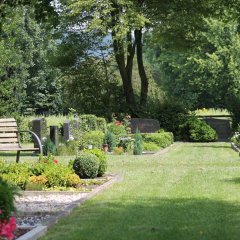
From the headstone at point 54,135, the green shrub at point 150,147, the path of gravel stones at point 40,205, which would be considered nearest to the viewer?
the path of gravel stones at point 40,205

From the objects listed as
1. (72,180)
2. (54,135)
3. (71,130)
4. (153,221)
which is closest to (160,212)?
(153,221)

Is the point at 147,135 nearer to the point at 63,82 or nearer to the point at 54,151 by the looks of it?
the point at 54,151

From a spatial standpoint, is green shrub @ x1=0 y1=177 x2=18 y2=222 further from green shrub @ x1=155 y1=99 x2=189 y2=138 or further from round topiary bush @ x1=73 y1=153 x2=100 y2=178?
green shrub @ x1=155 y1=99 x2=189 y2=138

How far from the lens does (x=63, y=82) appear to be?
3891 centimetres

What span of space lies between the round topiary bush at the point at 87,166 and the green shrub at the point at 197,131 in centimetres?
2324

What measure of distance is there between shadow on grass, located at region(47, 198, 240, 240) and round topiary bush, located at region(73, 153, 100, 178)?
10.7 ft

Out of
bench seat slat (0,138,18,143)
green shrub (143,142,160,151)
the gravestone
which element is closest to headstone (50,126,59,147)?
the gravestone

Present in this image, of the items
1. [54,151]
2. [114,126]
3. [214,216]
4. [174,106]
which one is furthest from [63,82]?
[214,216]

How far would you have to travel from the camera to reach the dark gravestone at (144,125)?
32.8 metres

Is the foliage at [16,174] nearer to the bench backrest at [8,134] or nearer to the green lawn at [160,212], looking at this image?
the green lawn at [160,212]

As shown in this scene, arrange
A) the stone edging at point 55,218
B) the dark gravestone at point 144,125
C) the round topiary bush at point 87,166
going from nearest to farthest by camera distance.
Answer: the stone edging at point 55,218
the round topiary bush at point 87,166
the dark gravestone at point 144,125

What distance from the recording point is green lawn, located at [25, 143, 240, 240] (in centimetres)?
671

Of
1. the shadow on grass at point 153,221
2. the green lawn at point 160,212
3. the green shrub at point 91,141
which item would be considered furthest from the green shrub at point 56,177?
the green shrub at point 91,141

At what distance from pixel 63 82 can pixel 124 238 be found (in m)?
32.9
